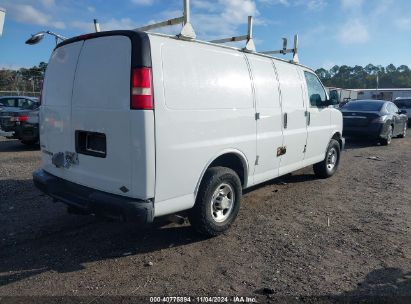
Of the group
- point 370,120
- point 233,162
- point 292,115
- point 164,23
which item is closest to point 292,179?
point 292,115

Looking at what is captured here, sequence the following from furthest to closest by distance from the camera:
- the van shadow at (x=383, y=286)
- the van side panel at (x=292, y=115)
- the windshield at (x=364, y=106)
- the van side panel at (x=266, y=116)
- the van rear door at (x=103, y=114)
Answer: the windshield at (x=364, y=106), the van side panel at (x=292, y=115), the van side panel at (x=266, y=116), the van rear door at (x=103, y=114), the van shadow at (x=383, y=286)

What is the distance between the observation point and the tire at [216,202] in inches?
164

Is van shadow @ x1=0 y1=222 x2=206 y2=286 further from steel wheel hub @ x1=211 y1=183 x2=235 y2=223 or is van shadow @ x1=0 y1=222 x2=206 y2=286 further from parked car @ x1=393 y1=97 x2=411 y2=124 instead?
parked car @ x1=393 y1=97 x2=411 y2=124

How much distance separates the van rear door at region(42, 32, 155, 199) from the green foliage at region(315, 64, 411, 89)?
9823 centimetres

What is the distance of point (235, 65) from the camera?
182 inches

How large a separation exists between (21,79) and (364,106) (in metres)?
37.6

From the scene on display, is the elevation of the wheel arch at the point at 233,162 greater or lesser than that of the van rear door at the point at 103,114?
lesser

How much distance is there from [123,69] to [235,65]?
5.31 ft

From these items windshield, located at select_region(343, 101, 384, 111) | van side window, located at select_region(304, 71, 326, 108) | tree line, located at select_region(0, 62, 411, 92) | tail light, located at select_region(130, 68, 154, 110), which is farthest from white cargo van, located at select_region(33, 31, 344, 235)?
tree line, located at select_region(0, 62, 411, 92)

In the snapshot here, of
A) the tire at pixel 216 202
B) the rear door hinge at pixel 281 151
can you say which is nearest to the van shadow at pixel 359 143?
the rear door hinge at pixel 281 151

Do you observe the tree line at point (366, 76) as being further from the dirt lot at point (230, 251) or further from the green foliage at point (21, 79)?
the dirt lot at point (230, 251)

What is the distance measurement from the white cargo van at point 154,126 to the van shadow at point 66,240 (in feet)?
1.74

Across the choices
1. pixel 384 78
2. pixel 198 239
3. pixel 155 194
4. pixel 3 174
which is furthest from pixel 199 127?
pixel 384 78

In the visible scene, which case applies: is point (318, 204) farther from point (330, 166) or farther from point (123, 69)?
point (123, 69)
